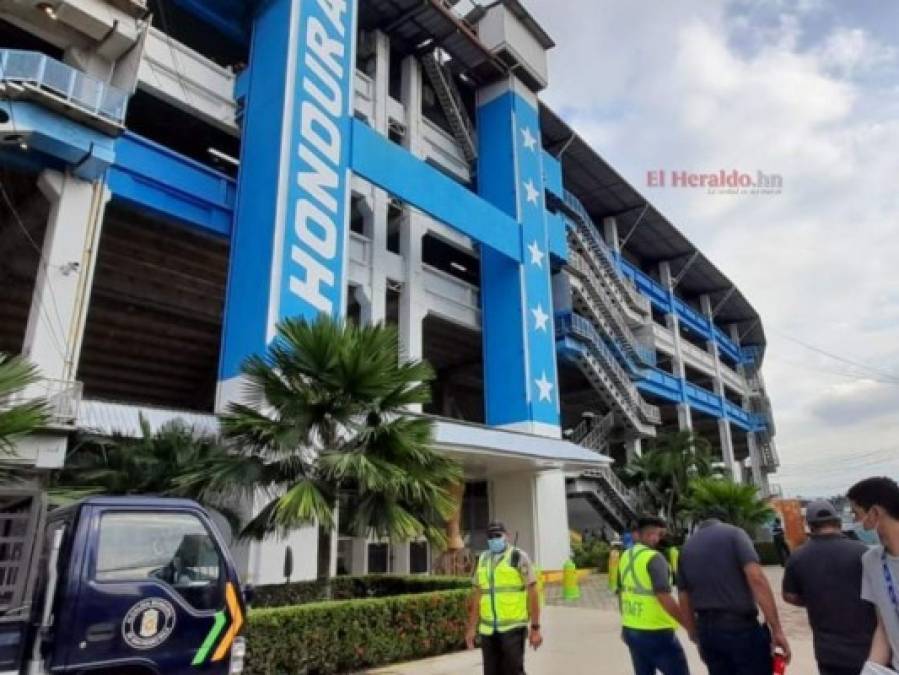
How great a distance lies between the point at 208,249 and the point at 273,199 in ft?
17.1

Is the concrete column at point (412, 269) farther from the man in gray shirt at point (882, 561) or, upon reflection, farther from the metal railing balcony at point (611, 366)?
the man in gray shirt at point (882, 561)

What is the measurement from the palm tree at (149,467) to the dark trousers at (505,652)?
5007 millimetres

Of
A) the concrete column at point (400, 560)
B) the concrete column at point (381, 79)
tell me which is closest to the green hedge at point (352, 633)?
the concrete column at point (400, 560)

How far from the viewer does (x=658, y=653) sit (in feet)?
16.4

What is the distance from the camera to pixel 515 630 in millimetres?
5566

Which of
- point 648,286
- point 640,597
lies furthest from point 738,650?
point 648,286

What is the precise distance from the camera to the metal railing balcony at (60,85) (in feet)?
40.4

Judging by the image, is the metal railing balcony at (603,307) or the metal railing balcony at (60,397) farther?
the metal railing balcony at (603,307)

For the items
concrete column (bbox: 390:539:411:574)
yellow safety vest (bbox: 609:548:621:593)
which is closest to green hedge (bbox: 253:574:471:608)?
yellow safety vest (bbox: 609:548:621:593)

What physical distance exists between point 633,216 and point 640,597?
3351 cm

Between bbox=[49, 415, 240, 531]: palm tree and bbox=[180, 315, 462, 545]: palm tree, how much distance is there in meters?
0.65

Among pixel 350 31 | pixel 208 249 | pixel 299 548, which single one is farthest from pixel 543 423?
pixel 350 31

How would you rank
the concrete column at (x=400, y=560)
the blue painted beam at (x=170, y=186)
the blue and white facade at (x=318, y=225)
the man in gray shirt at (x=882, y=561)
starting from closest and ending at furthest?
the man in gray shirt at (x=882, y=561), the blue and white facade at (x=318, y=225), the blue painted beam at (x=170, y=186), the concrete column at (x=400, y=560)

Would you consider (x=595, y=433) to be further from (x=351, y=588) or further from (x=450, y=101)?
(x=351, y=588)
